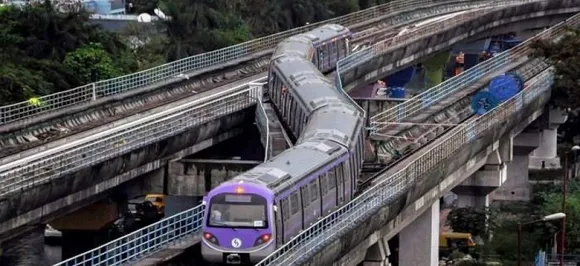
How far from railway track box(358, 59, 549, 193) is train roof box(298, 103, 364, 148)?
1.68 meters

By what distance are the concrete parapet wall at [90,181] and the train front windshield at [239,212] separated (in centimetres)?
808

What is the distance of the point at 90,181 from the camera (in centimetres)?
5050

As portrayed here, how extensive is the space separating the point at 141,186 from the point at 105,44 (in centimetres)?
2560

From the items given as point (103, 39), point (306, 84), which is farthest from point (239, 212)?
point (103, 39)

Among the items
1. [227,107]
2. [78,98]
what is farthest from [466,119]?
[78,98]

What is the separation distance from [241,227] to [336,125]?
11696 mm

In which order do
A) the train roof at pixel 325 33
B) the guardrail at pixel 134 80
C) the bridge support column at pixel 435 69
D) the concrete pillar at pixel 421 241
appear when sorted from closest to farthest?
1. the concrete pillar at pixel 421 241
2. the guardrail at pixel 134 80
3. the train roof at pixel 325 33
4. the bridge support column at pixel 435 69

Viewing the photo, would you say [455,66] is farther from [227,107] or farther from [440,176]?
[440,176]

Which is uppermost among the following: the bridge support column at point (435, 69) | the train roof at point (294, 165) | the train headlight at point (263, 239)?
the train roof at point (294, 165)

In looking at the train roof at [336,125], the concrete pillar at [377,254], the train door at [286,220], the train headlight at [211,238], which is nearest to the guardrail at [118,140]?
the train roof at [336,125]

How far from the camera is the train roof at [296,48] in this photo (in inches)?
2883

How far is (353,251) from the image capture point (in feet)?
147

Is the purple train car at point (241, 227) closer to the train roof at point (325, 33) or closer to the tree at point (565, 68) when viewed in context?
the tree at point (565, 68)

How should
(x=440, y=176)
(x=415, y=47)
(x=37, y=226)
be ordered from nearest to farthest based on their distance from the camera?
(x=37, y=226) → (x=440, y=176) → (x=415, y=47)
